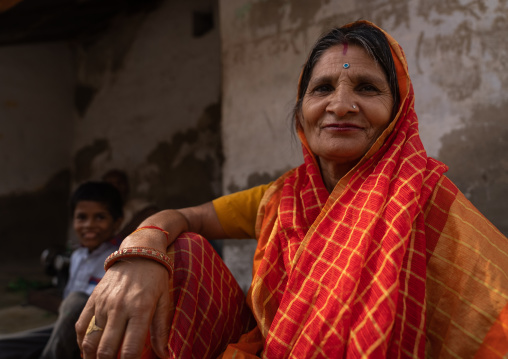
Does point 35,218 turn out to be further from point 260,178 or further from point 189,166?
point 260,178

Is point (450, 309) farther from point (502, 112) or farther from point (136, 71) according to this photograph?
point (136, 71)

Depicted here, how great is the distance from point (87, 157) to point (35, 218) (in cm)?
120

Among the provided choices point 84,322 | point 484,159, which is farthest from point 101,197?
point 484,159

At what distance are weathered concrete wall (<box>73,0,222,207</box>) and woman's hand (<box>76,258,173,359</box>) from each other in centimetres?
395

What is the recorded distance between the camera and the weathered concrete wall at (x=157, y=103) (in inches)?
212

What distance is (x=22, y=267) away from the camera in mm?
6133

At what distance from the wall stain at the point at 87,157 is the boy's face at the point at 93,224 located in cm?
374

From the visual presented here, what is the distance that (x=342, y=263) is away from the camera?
4.19 ft

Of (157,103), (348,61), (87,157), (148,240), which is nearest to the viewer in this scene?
(148,240)

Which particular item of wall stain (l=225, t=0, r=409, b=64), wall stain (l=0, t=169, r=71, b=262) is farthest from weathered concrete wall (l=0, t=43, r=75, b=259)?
wall stain (l=225, t=0, r=409, b=64)

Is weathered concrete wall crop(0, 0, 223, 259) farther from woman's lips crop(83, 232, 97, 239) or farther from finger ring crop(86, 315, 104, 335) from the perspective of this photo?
finger ring crop(86, 315, 104, 335)

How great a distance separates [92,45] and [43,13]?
58.7 inches

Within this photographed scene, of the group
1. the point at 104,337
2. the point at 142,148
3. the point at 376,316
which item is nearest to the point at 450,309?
the point at 376,316

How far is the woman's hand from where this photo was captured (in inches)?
48.4
